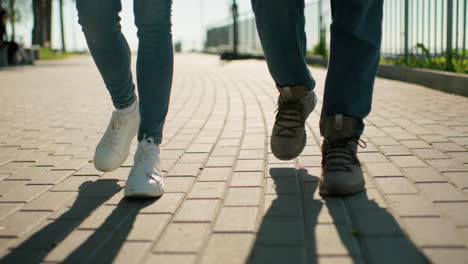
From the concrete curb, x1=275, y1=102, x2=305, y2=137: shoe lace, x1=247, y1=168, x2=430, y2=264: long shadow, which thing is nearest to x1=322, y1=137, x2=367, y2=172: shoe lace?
x1=247, y1=168, x2=430, y2=264: long shadow

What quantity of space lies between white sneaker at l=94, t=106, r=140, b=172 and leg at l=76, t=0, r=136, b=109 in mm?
74

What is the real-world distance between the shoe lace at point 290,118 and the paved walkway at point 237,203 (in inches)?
8.1

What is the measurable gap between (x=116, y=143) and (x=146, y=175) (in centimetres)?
46

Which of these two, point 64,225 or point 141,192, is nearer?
point 64,225

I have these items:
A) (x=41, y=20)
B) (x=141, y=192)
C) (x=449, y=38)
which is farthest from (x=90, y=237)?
(x=41, y=20)

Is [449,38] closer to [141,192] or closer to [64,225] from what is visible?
[141,192]

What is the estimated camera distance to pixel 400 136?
3.61 m

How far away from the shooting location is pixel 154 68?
246 centimetres

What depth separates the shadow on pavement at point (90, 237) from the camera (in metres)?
1.75

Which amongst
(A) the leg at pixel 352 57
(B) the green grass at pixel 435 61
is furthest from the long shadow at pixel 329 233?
(B) the green grass at pixel 435 61

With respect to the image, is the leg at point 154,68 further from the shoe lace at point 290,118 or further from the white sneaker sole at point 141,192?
the shoe lace at point 290,118

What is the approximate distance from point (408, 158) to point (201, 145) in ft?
4.15

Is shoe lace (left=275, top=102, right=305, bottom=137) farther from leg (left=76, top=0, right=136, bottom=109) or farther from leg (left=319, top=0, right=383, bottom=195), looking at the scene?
leg (left=76, top=0, right=136, bottom=109)

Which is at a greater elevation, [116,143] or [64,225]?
[116,143]
